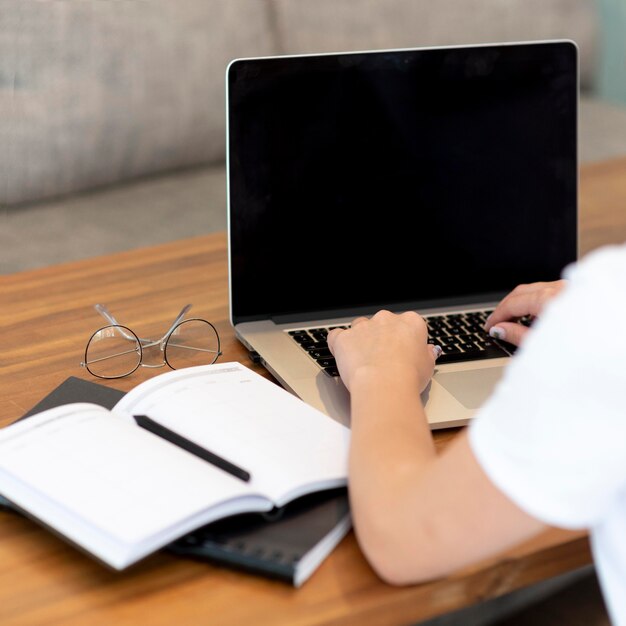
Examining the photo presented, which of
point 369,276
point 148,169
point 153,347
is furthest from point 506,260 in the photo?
point 148,169

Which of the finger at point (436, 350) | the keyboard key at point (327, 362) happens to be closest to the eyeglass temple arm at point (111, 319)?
the keyboard key at point (327, 362)

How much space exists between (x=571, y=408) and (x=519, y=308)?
1.66ft

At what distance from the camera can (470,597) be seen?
28.8 inches

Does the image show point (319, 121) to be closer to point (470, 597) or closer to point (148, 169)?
point (470, 597)

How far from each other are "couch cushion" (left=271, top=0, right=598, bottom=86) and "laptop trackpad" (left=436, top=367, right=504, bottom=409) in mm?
1415

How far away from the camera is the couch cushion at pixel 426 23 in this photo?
2275 millimetres

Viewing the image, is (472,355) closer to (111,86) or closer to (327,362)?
(327,362)

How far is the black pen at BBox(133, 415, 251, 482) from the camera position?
0.76 metres

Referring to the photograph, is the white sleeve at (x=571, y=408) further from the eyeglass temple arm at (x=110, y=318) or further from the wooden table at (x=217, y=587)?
the eyeglass temple arm at (x=110, y=318)

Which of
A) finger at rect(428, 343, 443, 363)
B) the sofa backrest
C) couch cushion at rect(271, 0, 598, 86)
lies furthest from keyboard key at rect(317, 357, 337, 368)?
couch cushion at rect(271, 0, 598, 86)

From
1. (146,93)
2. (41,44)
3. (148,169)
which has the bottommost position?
(148,169)

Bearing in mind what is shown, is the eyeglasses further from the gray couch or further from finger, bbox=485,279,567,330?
the gray couch

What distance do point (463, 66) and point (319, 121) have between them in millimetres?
188

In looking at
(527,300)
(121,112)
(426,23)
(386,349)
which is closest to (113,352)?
(386,349)
